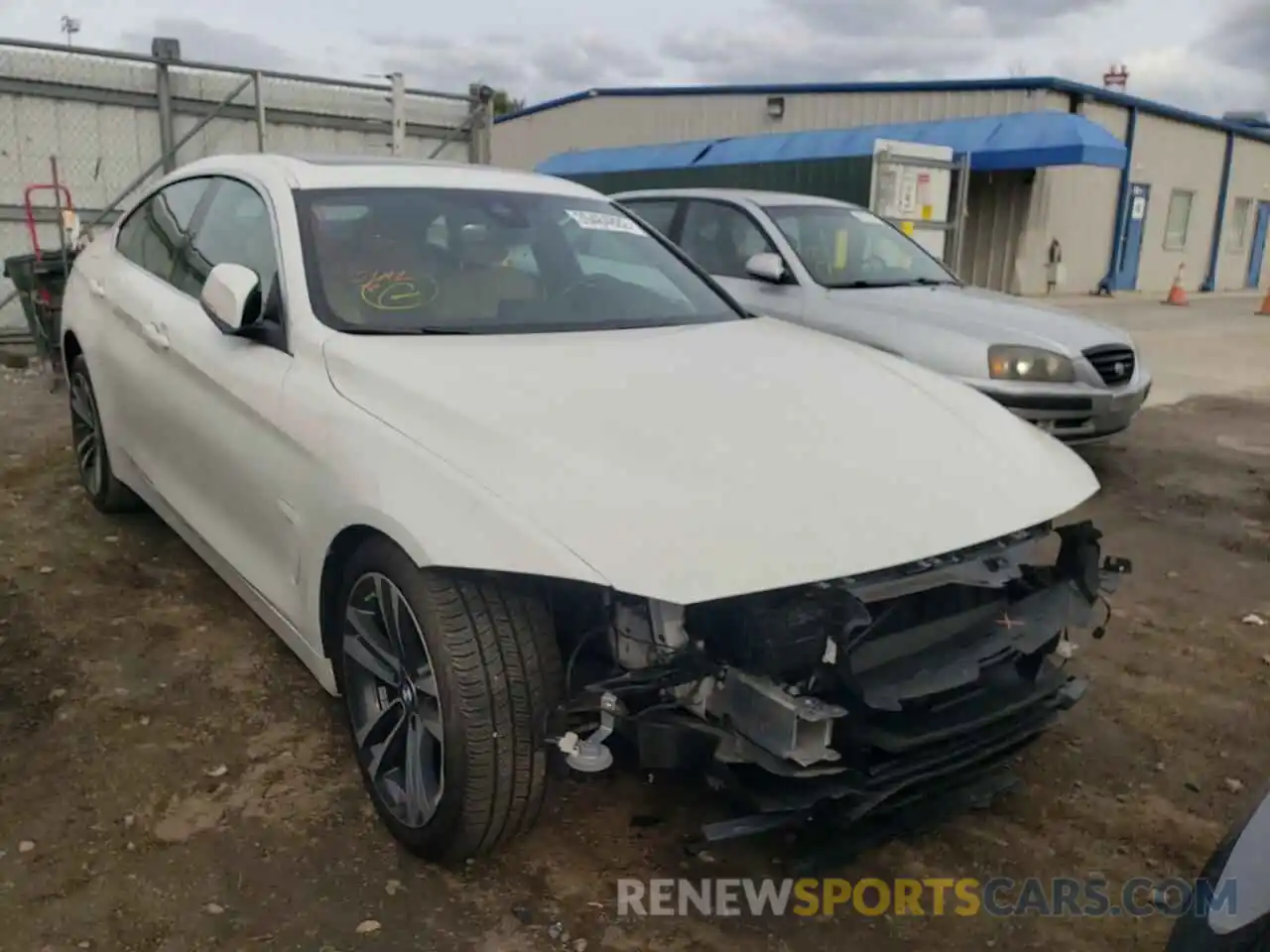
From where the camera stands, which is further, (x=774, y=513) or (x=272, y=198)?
(x=272, y=198)

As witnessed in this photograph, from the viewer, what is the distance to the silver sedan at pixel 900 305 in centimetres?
576

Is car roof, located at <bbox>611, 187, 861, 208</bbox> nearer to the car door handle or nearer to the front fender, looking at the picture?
the car door handle

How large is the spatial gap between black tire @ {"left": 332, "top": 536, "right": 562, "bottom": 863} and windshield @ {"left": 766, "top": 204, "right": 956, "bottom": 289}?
459 centimetres

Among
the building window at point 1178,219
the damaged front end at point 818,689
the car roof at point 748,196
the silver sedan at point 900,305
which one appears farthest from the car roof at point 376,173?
the building window at point 1178,219

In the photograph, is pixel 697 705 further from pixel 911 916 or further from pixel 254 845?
pixel 254 845

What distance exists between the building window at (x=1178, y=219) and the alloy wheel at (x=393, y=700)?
2604 centimetres

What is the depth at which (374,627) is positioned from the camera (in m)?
2.54

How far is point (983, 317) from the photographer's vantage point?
6.07m

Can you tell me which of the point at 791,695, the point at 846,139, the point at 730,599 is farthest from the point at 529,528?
the point at 846,139

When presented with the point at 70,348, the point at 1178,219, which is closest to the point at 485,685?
→ the point at 70,348

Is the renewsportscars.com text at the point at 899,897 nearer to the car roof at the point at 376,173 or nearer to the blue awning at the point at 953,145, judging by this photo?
the car roof at the point at 376,173

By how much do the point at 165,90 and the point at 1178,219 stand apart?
75.8ft

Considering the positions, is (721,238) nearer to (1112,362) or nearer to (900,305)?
(900,305)

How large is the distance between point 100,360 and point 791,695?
3488 mm
